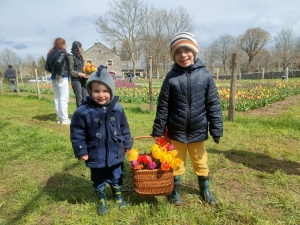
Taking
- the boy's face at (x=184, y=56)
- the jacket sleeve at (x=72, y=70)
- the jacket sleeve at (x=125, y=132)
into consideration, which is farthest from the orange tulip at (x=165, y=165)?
the jacket sleeve at (x=72, y=70)

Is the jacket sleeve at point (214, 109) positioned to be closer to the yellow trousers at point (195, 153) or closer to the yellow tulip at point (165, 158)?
the yellow trousers at point (195, 153)

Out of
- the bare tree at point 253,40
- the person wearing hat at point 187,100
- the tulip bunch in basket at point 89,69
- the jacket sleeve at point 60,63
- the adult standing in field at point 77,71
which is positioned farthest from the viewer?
the bare tree at point 253,40

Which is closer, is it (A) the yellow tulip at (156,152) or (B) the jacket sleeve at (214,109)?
(A) the yellow tulip at (156,152)

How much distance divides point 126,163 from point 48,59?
321 cm

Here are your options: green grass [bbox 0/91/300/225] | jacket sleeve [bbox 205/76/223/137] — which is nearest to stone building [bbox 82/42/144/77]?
green grass [bbox 0/91/300/225]

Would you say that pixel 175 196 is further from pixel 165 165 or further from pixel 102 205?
pixel 102 205

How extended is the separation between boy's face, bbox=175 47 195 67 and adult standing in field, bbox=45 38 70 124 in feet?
11.9

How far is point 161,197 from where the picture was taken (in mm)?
2434

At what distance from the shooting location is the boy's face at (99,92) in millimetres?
2082

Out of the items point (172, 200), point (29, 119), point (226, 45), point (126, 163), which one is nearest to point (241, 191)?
point (172, 200)

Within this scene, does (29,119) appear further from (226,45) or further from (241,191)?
(226,45)

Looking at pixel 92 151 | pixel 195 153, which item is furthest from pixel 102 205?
pixel 195 153

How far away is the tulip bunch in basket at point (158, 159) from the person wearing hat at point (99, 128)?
0.50ft

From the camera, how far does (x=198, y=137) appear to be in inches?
87.3
